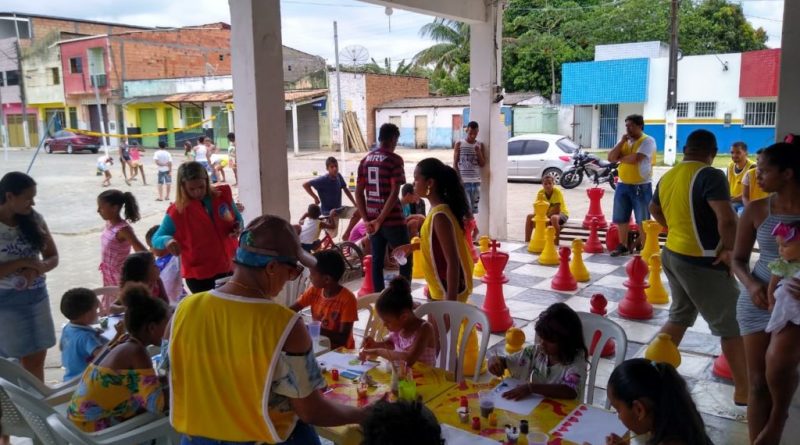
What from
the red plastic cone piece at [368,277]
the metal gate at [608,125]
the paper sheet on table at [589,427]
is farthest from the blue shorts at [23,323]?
the metal gate at [608,125]

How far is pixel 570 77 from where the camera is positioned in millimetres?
25906

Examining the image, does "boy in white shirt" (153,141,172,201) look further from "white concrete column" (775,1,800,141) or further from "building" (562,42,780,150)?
"building" (562,42,780,150)

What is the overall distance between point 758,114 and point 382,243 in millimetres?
22701

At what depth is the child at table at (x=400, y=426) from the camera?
5.04 ft

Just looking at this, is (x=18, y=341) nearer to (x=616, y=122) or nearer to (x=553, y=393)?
(x=553, y=393)

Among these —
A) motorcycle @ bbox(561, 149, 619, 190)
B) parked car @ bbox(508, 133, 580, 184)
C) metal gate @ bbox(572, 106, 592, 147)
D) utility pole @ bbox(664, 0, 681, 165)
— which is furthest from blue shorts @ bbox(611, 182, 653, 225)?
metal gate @ bbox(572, 106, 592, 147)

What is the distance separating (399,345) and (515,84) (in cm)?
3003

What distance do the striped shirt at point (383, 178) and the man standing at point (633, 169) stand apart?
10.1 feet

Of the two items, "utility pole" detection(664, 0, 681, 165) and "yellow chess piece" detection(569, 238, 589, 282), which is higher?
"utility pole" detection(664, 0, 681, 165)

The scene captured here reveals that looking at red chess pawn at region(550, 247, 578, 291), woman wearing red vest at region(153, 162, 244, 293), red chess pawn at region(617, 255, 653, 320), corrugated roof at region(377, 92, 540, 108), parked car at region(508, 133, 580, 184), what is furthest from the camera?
corrugated roof at region(377, 92, 540, 108)

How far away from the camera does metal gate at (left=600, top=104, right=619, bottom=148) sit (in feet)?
85.6

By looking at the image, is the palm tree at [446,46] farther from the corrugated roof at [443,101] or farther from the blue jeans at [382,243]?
the blue jeans at [382,243]

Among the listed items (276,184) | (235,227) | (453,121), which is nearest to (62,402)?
(235,227)

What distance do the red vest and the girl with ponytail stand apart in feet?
1.35
